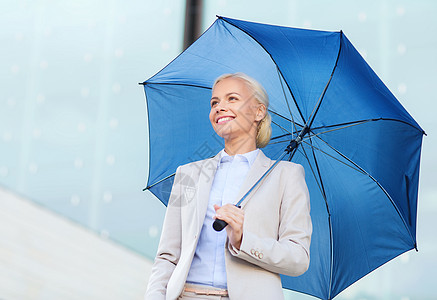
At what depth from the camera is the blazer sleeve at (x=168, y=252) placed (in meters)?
1.30

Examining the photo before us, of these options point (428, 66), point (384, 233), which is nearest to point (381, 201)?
point (384, 233)

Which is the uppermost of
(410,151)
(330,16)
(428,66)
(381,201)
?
(330,16)

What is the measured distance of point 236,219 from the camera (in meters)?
1.16

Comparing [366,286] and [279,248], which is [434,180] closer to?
[366,286]

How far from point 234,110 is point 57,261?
6.65 ft

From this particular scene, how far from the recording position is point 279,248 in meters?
1.19

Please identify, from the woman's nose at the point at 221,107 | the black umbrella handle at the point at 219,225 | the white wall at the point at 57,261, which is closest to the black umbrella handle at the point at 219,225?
the black umbrella handle at the point at 219,225

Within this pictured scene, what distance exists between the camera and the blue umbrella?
150 cm

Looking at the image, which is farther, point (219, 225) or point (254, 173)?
point (254, 173)

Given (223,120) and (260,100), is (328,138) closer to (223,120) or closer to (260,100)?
(260,100)

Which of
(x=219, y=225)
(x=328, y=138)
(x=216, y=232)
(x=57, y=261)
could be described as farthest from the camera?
(x=57, y=261)

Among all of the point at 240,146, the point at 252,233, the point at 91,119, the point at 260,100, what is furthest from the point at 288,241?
the point at 91,119

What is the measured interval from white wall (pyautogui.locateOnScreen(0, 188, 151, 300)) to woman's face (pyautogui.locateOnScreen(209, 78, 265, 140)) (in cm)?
175

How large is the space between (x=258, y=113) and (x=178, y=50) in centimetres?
204
